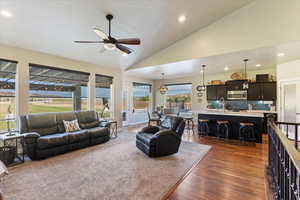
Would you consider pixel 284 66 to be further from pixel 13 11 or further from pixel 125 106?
pixel 13 11

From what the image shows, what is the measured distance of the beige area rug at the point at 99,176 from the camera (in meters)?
2.21

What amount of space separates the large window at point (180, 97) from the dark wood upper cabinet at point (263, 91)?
309 cm

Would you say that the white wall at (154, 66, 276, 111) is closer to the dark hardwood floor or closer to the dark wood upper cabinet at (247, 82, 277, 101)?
the dark wood upper cabinet at (247, 82, 277, 101)

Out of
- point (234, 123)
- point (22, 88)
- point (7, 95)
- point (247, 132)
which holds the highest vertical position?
point (22, 88)

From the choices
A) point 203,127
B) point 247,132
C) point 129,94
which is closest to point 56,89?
point 129,94

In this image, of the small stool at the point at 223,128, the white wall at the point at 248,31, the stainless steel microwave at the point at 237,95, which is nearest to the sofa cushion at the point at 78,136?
the white wall at the point at 248,31

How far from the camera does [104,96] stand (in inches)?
257

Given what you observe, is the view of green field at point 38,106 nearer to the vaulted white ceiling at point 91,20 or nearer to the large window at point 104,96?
the large window at point 104,96

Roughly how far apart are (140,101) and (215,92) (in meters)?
4.34

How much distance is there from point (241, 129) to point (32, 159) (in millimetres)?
6367

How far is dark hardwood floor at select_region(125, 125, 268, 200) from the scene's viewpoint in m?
2.25

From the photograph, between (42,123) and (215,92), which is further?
(215,92)

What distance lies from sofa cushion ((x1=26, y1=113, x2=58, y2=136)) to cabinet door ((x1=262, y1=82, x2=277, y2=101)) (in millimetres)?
7973

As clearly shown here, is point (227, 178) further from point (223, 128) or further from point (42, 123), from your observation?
point (42, 123)
